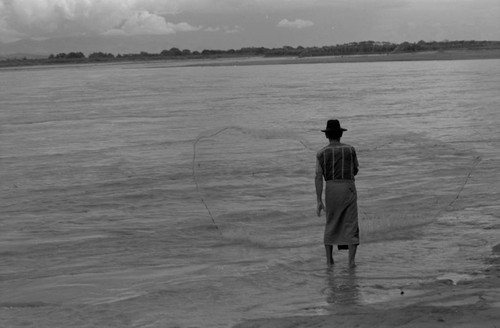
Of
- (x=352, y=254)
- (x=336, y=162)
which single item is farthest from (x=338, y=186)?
(x=352, y=254)

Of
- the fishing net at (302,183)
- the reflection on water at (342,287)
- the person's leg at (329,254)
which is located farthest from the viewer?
the fishing net at (302,183)

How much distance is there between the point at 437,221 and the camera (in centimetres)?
1363

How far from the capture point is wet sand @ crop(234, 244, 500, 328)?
7.65 m

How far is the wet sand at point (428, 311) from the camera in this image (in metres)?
7.65

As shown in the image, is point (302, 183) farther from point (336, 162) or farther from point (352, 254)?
point (336, 162)

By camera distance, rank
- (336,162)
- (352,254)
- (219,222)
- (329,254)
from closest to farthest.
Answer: (336,162)
(352,254)
(329,254)
(219,222)

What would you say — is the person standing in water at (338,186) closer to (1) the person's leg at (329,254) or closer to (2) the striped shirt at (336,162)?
(2) the striped shirt at (336,162)

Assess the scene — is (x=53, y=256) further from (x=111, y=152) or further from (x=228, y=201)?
(x=111, y=152)

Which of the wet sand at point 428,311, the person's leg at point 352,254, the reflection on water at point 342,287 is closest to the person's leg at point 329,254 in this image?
the reflection on water at point 342,287

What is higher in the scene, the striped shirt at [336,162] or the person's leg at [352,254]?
the striped shirt at [336,162]

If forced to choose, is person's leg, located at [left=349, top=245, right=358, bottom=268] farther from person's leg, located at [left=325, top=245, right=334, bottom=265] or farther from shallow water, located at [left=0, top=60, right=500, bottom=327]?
person's leg, located at [left=325, top=245, right=334, bottom=265]

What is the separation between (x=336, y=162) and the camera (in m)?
9.68

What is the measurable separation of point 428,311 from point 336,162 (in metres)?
2.25

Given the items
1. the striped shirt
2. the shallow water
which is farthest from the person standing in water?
the shallow water
